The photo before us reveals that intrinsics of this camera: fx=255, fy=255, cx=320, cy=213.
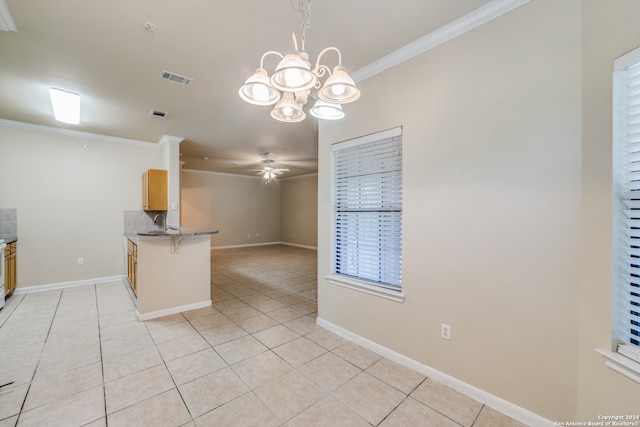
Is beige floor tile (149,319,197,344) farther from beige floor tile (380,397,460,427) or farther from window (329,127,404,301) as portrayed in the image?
beige floor tile (380,397,460,427)

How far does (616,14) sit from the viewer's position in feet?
4.23

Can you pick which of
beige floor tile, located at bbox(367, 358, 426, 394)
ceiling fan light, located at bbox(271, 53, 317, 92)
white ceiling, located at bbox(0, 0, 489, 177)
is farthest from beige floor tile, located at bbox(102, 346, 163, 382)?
white ceiling, located at bbox(0, 0, 489, 177)

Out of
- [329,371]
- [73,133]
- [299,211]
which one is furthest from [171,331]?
[299,211]

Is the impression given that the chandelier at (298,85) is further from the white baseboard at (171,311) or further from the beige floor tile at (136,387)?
the white baseboard at (171,311)

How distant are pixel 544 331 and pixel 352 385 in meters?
1.35

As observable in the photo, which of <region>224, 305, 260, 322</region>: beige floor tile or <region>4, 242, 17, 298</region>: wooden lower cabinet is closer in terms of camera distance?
<region>224, 305, 260, 322</region>: beige floor tile

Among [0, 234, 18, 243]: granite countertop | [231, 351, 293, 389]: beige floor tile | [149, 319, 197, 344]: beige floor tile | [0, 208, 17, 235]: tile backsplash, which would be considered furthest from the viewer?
[0, 208, 17, 235]: tile backsplash

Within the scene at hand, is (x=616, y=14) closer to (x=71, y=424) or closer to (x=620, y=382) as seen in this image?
(x=620, y=382)

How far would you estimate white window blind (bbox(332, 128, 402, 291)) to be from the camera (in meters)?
2.37

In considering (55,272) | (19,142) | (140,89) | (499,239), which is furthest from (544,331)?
(19,142)

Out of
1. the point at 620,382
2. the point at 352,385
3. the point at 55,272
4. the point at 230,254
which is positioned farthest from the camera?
the point at 230,254

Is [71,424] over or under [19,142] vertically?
under

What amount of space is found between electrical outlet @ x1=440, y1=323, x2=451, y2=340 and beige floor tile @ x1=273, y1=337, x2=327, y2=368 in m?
1.10

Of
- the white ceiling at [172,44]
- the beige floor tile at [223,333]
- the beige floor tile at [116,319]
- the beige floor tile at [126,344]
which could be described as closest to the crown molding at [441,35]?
the white ceiling at [172,44]
